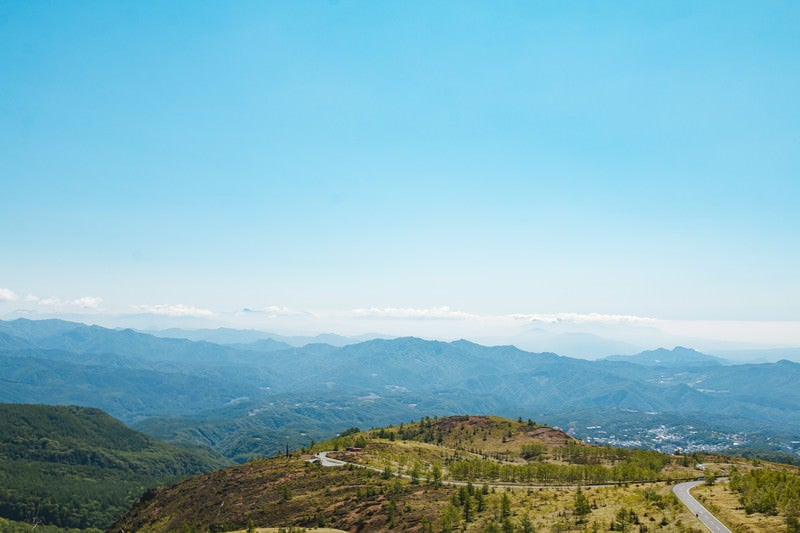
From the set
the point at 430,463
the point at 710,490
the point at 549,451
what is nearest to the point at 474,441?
the point at 549,451

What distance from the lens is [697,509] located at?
171 ft

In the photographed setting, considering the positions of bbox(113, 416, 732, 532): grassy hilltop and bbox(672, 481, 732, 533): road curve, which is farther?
bbox(113, 416, 732, 532): grassy hilltop

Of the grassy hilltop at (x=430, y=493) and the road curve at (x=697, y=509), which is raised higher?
the road curve at (x=697, y=509)

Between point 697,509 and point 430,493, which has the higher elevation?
point 697,509

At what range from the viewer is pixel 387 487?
268ft

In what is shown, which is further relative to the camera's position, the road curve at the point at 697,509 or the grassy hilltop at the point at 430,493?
the grassy hilltop at the point at 430,493

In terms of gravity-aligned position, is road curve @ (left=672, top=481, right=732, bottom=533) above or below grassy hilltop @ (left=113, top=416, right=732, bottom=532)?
above

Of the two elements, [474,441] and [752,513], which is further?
[474,441]

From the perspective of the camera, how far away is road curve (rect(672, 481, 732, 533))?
44662mm

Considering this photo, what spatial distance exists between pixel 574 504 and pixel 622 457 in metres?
68.2

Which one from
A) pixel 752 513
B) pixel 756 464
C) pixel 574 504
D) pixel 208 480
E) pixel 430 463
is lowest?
pixel 208 480

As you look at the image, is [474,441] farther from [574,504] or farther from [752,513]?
[752,513]

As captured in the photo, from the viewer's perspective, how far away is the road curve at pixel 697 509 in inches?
1758

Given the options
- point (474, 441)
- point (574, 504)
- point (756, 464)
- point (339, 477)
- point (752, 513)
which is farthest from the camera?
point (474, 441)
